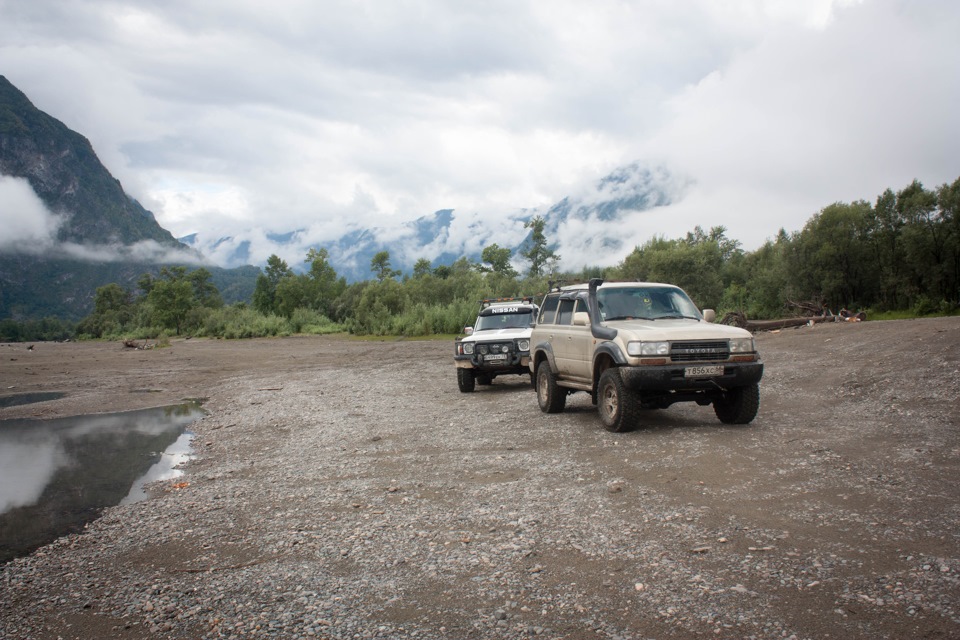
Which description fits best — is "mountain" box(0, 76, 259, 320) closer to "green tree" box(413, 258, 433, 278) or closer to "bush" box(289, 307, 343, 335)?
"green tree" box(413, 258, 433, 278)

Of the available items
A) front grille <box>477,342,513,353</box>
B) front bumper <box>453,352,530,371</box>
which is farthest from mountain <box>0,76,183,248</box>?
front grille <box>477,342,513,353</box>

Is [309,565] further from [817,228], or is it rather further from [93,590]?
[817,228]

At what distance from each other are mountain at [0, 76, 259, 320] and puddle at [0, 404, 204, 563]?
136615 mm

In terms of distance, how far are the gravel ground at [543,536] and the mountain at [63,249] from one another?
5679 inches

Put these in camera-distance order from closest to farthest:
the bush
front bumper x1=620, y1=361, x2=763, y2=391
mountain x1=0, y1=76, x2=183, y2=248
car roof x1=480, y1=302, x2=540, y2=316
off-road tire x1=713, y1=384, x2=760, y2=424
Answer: front bumper x1=620, y1=361, x2=763, y2=391 → off-road tire x1=713, y1=384, x2=760, y2=424 → car roof x1=480, y1=302, x2=540, y2=316 → the bush → mountain x1=0, y1=76, x2=183, y2=248

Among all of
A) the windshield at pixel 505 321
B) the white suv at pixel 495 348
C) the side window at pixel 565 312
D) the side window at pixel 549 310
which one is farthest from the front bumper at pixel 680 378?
the windshield at pixel 505 321

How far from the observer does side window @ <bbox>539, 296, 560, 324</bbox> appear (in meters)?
11.5

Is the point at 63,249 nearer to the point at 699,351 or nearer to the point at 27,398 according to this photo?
the point at 27,398

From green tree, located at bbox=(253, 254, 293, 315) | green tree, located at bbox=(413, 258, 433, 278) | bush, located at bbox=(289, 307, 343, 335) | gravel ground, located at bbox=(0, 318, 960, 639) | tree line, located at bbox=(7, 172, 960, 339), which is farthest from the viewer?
green tree, located at bbox=(413, 258, 433, 278)

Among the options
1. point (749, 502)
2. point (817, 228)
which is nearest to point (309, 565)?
point (749, 502)

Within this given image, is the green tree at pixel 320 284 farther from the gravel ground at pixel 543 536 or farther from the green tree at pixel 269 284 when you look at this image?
the gravel ground at pixel 543 536

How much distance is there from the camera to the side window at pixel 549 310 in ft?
37.9

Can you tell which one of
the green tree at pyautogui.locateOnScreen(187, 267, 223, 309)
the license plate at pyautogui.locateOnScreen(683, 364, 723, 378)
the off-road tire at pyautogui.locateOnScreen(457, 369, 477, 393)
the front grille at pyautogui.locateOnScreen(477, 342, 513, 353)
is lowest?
the off-road tire at pyautogui.locateOnScreen(457, 369, 477, 393)

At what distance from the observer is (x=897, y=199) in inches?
1844
